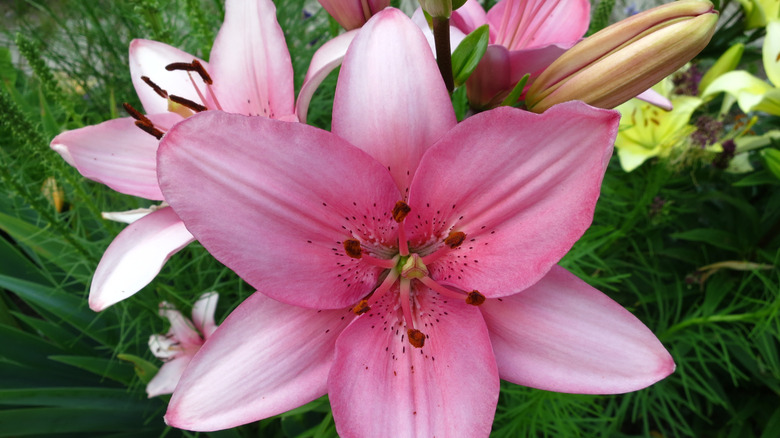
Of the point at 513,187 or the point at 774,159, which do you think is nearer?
the point at 513,187

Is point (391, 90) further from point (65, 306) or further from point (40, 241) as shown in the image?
point (40, 241)

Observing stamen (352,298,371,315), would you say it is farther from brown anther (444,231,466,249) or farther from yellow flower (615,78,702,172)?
yellow flower (615,78,702,172)

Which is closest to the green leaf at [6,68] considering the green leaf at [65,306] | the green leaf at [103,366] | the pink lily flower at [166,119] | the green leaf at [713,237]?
the green leaf at [65,306]

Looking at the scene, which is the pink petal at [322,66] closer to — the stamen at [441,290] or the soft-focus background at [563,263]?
the stamen at [441,290]

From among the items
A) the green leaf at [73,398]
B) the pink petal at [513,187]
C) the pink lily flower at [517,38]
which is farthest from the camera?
the green leaf at [73,398]

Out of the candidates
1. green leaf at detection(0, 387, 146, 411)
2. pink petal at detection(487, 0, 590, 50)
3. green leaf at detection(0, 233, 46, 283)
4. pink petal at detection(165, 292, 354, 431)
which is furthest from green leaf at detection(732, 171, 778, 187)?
green leaf at detection(0, 233, 46, 283)

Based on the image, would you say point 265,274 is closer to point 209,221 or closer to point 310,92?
point 209,221

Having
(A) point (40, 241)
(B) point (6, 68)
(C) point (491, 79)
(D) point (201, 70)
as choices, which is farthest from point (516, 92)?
(B) point (6, 68)

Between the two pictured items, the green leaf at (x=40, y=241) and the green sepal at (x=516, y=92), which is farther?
the green leaf at (x=40, y=241)
